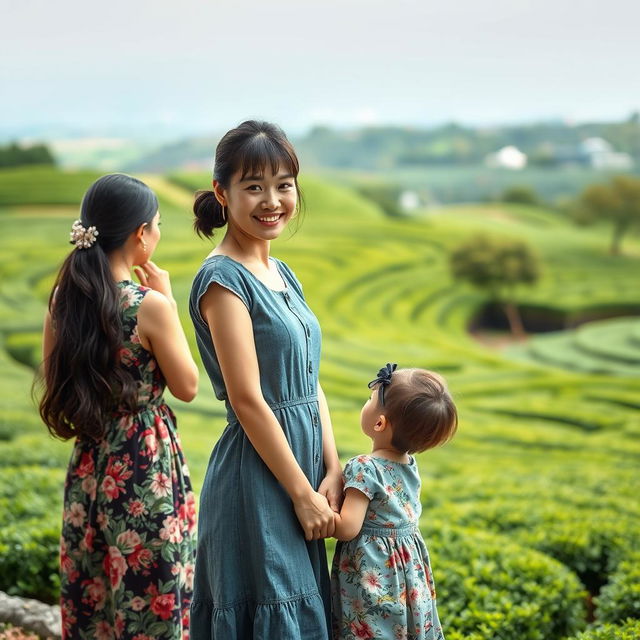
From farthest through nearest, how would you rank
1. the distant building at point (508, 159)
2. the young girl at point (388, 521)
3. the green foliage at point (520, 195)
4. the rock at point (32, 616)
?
the distant building at point (508, 159), the green foliage at point (520, 195), the rock at point (32, 616), the young girl at point (388, 521)

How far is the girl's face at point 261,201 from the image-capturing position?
196 cm

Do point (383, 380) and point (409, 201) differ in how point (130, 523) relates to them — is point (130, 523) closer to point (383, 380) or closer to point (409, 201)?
point (383, 380)

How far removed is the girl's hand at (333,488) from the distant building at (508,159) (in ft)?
31.3

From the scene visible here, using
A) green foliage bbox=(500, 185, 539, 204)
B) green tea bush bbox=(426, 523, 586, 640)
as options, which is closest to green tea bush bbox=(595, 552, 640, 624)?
green tea bush bbox=(426, 523, 586, 640)

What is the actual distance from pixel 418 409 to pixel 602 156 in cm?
938

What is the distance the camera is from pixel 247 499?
1962 millimetres

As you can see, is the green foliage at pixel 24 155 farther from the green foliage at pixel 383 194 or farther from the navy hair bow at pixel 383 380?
the navy hair bow at pixel 383 380

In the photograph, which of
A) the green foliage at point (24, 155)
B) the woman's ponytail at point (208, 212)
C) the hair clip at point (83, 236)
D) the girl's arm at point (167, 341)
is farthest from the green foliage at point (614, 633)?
the green foliage at point (24, 155)

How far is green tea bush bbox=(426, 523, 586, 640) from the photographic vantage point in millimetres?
3041

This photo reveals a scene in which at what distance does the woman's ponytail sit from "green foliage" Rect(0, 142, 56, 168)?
27.4 ft

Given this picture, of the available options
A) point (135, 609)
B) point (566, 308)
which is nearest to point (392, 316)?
point (566, 308)

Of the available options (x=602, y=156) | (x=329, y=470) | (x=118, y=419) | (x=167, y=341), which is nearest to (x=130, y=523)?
(x=118, y=419)

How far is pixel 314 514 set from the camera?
6.37 feet

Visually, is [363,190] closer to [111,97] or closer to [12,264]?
[111,97]
